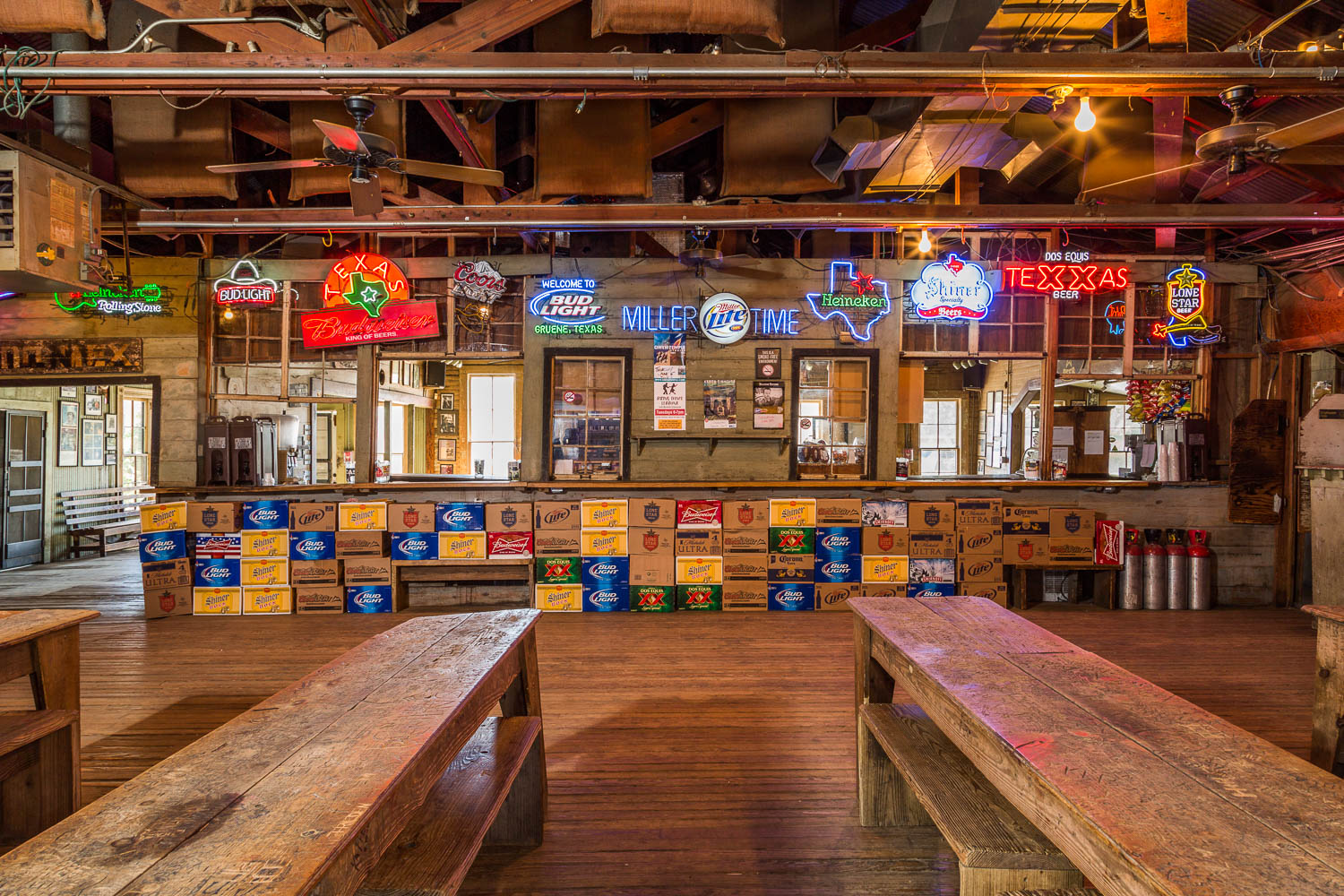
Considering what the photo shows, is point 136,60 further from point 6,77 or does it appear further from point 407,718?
point 407,718

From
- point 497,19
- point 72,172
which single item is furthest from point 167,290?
point 497,19

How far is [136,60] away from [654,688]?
4.83 metres

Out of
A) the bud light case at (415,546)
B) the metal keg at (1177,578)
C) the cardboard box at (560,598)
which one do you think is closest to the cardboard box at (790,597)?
the cardboard box at (560,598)

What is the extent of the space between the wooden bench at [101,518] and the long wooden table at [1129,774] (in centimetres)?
1107

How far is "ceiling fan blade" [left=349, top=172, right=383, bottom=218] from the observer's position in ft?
13.6

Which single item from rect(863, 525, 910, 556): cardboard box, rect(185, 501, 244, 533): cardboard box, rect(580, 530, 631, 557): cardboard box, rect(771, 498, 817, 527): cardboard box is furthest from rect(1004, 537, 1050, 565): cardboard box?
rect(185, 501, 244, 533): cardboard box

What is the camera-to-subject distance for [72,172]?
5238 millimetres

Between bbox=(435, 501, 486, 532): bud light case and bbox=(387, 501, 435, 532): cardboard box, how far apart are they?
7cm

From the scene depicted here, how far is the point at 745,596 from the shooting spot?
21.8 ft

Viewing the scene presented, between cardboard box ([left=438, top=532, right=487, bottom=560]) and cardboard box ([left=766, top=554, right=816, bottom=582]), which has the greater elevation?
cardboard box ([left=438, top=532, right=487, bottom=560])

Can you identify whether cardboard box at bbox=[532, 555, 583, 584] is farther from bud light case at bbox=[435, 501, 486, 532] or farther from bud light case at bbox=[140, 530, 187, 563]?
bud light case at bbox=[140, 530, 187, 563]

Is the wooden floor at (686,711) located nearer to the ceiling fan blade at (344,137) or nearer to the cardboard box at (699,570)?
the cardboard box at (699,570)

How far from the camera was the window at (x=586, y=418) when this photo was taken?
7.31 metres

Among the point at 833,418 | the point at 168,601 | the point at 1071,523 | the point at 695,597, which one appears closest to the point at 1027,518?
the point at 1071,523
